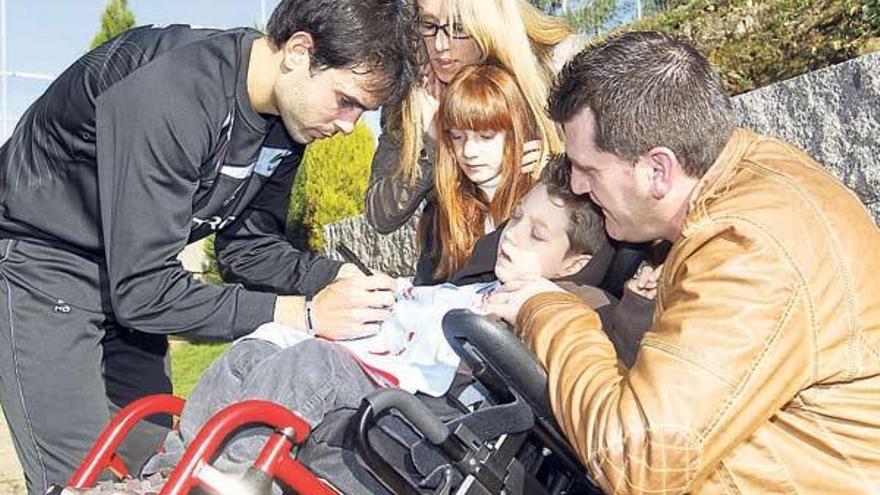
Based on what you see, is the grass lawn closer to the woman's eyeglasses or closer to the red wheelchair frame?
the woman's eyeglasses

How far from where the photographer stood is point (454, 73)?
3605 mm

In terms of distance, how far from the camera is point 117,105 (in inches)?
106

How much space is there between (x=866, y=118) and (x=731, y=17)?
2242 mm

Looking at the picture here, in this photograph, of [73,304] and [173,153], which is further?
[73,304]

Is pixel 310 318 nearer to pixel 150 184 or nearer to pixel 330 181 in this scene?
pixel 150 184

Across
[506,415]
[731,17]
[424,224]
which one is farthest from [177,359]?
[506,415]

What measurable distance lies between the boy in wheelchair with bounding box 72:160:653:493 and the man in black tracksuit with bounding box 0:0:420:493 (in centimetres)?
13

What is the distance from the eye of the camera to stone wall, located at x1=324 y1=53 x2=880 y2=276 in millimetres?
4547

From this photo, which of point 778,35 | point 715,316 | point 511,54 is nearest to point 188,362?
point 778,35

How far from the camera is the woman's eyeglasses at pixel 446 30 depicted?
3549mm

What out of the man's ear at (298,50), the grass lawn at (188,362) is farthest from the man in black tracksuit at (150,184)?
the grass lawn at (188,362)

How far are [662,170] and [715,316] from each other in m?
0.38

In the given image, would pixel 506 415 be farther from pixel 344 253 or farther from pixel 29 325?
pixel 29 325

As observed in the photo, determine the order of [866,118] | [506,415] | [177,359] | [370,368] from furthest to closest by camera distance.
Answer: [177,359] < [866,118] < [370,368] < [506,415]
